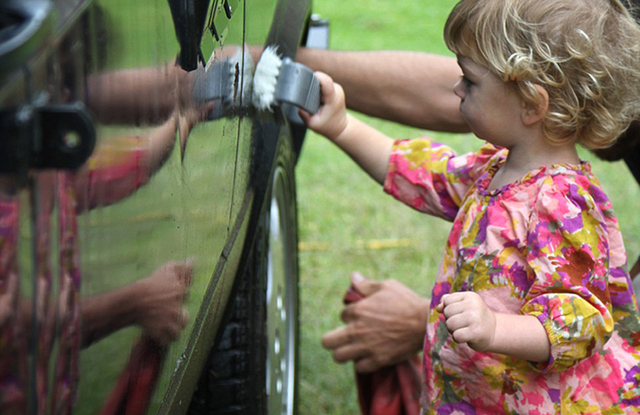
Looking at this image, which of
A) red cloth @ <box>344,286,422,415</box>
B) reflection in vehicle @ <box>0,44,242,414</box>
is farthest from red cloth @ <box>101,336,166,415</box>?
red cloth @ <box>344,286,422,415</box>

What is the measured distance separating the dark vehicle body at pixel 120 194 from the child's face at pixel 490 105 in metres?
0.43

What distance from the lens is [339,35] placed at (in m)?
8.11

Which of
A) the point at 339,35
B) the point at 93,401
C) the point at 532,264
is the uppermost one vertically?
the point at 93,401

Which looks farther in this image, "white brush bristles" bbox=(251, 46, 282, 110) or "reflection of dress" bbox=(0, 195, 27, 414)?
"white brush bristles" bbox=(251, 46, 282, 110)

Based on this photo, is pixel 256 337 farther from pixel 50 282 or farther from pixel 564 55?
pixel 50 282

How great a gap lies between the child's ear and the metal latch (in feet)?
3.46

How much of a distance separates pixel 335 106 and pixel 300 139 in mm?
579

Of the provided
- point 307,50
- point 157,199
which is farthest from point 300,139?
point 157,199

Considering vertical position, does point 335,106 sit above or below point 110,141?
below

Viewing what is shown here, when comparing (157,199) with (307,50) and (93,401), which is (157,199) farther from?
(307,50)

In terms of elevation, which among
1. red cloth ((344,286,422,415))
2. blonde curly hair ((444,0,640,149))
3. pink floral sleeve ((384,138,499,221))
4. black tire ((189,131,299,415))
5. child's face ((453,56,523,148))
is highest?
blonde curly hair ((444,0,640,149))

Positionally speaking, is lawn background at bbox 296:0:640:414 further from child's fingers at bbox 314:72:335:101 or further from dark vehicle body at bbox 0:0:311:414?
dark vehicle body at bbox 0:0:311:414

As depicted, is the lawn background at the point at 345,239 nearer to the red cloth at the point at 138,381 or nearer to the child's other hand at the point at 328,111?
the child's other hand at the point at 328,111

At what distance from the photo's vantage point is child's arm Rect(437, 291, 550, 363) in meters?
1.57
